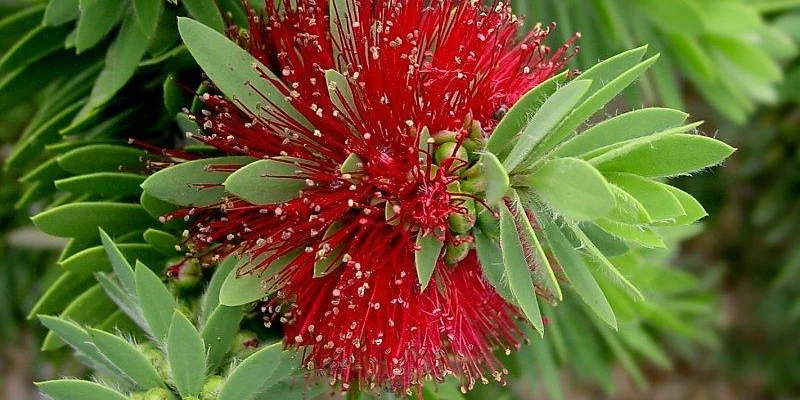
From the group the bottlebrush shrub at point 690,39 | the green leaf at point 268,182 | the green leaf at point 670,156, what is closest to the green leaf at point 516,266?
the green leaf at point 670,156

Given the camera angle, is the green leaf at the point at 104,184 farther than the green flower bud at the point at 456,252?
Yes

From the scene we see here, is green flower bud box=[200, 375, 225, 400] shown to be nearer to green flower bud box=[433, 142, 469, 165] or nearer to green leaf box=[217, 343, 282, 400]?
green leaf box=[217, 343, 282, 400]

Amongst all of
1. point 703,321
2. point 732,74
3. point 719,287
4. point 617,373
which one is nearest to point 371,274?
point 732,74

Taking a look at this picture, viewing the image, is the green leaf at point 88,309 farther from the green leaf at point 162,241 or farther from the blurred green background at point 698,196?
the blurred green background at point 698,196

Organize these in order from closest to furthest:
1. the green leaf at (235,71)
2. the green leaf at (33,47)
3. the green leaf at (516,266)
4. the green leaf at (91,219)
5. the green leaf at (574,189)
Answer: the green leaf at (574,189)
the green leaf at (516,266)
the green leaf at (235,71)
the green leaf at (91,219)
the green leaf at (33,47)

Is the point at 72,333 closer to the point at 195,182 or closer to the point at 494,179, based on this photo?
the point at 195,182

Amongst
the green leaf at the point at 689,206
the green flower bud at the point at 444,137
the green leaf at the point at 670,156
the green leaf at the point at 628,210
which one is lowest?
the green leaf at the point at 689,206
